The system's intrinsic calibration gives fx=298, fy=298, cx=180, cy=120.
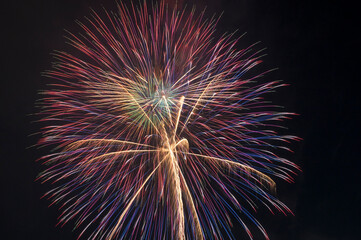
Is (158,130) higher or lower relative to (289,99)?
lower

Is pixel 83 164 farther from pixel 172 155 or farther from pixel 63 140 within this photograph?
pixel 172 155

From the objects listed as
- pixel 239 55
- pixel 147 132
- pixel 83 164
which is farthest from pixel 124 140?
pixel 239 55

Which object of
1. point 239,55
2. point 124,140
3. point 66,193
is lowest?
point 66,193

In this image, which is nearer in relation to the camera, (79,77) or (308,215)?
(79,77)
